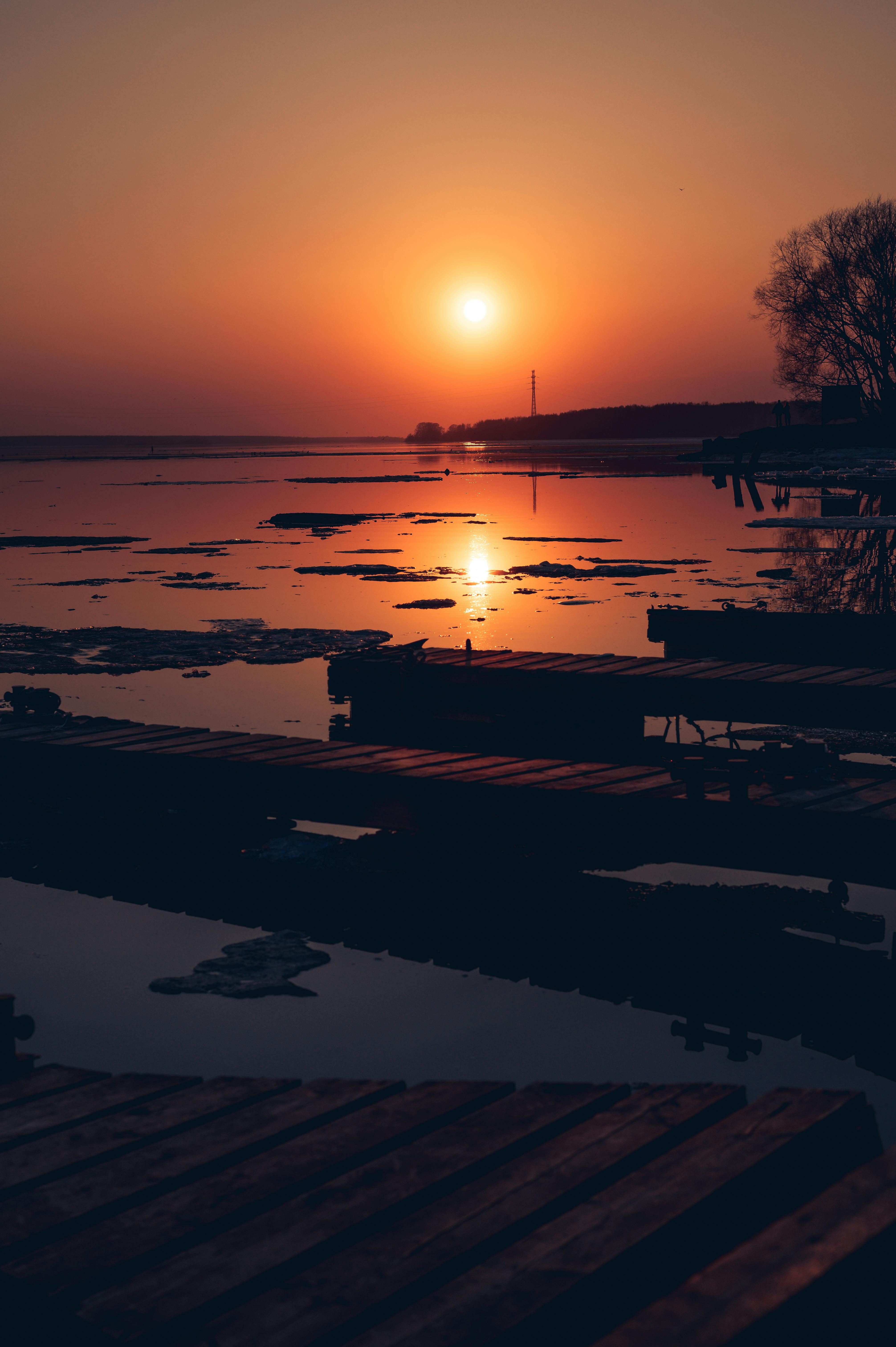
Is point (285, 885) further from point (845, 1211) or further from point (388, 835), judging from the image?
point (845, 1211)

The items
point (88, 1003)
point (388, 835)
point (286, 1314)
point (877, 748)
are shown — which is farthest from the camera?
point (877, 748)

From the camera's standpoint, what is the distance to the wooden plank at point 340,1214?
2965 millimetres

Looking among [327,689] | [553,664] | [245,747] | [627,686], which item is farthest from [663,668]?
[245,747]

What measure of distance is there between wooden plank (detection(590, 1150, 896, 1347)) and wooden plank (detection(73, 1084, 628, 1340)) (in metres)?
0.25

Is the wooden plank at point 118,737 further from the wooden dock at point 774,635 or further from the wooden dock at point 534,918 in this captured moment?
the wooden dock at point 774,635

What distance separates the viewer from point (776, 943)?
23.5 ft

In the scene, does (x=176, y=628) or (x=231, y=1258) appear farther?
(x=176, y=628)

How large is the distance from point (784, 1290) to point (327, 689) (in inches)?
483

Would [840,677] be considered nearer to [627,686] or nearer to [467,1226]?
[627,686]

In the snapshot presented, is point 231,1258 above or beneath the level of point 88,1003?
above

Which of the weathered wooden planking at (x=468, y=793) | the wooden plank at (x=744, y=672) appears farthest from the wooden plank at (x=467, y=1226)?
the wooden plank at (x=744, y=672)

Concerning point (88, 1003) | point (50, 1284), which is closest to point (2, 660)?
point (88, 1003)

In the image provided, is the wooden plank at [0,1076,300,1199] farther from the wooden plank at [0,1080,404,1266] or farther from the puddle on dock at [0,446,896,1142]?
the puddle on dock at [0,446,896,1142]

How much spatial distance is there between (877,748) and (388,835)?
5608 millimetres
